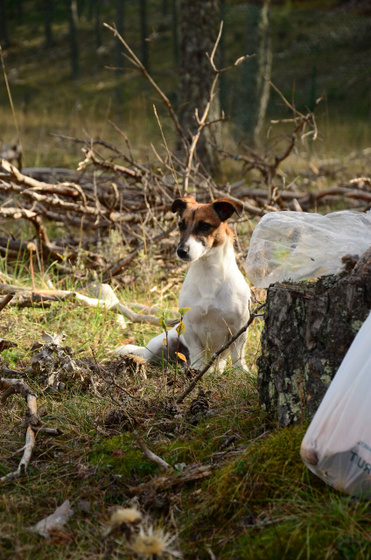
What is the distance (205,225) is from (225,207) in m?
0.19

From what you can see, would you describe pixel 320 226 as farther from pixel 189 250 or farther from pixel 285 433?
pixel 189 250

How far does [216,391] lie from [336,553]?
1.42 metres

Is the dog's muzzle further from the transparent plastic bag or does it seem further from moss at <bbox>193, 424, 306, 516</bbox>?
moss at <bbox>193, 424, 306, 516</bbox>

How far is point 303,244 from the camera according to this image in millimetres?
2781

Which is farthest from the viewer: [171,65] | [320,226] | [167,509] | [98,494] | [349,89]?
[171,65]

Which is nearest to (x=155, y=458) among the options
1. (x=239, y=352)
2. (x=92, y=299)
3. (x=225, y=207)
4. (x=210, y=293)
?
(x=239, y=352)

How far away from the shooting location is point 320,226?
283 centimetres

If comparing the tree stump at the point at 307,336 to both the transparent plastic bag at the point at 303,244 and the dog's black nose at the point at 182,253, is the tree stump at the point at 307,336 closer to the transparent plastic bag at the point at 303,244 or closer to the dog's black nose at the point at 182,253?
the transparent plastic bag at the point at 303,244

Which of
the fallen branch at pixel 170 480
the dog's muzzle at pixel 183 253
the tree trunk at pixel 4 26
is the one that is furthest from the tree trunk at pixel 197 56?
the tree trunk at pixel 4 26

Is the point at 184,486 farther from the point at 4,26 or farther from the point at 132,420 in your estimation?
the point at 4,26

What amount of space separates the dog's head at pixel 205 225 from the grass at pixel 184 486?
102 cm

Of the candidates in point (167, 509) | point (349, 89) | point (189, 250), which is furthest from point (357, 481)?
point (349, 89)

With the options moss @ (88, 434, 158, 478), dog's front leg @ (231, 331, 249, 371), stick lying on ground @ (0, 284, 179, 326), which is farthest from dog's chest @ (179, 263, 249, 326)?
moss @ (88, 434, 158, 478)

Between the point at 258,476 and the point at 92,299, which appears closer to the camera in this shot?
the point at 258,476
